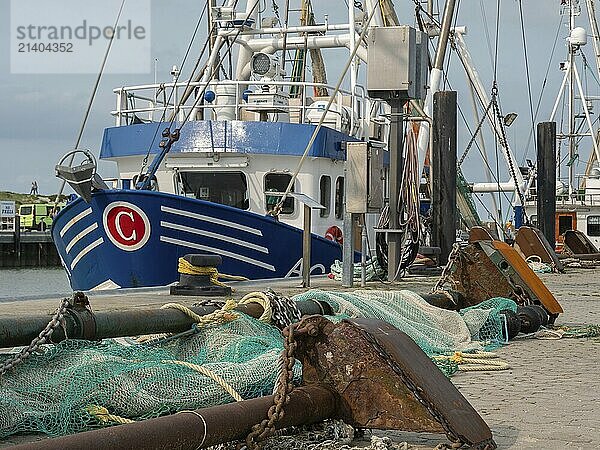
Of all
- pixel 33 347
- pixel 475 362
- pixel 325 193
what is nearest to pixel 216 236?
pixel 325 193

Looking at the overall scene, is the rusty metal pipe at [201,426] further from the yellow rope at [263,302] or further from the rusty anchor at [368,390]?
the yellow rope at [263,302]

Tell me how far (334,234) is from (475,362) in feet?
38.3

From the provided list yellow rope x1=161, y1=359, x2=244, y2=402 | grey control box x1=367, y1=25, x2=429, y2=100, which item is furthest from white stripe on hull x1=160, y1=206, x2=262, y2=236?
yellow rope x1=161, y1=359, x2=244, y2=402

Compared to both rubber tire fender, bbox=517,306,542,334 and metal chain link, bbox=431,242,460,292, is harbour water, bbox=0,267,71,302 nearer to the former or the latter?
metal chain link, bbox=431,242,460,292

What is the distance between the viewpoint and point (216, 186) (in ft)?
58.1

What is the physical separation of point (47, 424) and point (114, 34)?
1176cm

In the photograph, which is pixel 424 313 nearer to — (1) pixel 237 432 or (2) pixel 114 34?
(1) pixel 237 432

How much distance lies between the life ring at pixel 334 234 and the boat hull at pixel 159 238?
184cm

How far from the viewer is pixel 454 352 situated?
22.6 feet

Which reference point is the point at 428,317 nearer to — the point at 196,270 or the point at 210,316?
the point at 210,316

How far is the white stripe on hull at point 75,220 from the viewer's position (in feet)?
50.6

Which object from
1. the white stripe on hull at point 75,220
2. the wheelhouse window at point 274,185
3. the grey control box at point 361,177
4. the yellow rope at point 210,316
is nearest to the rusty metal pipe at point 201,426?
the yellow rope at point 210,316

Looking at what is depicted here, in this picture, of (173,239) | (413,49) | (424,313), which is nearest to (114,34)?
(173,239)

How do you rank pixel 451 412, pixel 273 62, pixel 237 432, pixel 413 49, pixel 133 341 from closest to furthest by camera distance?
pixel 237 432, pixel 451 412, pixel 133 341, pixel 413 49, pixel 273 62
